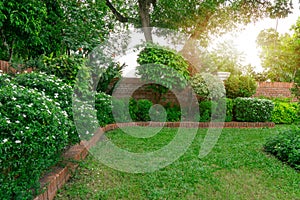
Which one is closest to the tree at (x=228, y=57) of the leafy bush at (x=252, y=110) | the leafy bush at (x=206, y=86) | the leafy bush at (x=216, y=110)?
A: the leafy bush at (x=252, y=110)

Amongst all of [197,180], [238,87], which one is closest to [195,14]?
[238,87]

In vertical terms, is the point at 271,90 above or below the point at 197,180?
above

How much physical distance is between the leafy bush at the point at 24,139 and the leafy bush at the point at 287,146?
3.40m

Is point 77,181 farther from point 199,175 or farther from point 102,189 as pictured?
point 199,175

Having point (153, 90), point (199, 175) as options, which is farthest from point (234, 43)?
point (199, 175)

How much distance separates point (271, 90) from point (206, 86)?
14.4ft

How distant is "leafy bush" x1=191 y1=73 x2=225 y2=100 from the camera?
23.8 feet

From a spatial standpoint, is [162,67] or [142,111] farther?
[162,67]

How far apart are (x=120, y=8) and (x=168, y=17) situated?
231 cm

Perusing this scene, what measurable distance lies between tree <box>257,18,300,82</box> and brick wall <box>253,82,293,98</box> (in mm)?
2890

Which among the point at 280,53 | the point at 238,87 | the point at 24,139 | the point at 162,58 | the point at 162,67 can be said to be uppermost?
the point at 280,53

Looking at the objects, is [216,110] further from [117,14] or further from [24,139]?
[24,139]

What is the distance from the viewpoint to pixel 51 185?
7.75 feet

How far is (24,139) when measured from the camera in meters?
1.81
